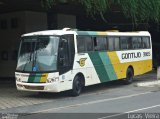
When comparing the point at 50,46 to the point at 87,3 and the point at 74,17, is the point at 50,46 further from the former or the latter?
the point at 74,17

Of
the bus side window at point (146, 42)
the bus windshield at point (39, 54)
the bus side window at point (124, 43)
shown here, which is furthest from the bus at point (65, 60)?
the bus side window at point (146, 42)

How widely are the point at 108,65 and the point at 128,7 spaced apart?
3.92 meters

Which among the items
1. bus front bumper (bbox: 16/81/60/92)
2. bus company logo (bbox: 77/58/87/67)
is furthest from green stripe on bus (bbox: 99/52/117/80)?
bus front bumper (bbox: 16/81/60/92)

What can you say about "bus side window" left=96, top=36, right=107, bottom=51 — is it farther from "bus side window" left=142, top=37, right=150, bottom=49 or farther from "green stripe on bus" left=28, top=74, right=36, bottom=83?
"bus side window" left=142, top=37, right=150, bottom=49

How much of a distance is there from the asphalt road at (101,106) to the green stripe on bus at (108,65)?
2.31 ft

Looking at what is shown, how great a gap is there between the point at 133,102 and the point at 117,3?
8.63 m

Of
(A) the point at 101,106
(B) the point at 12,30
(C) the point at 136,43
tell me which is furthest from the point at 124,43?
(B) the point at 12,30

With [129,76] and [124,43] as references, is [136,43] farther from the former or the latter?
[129,76]

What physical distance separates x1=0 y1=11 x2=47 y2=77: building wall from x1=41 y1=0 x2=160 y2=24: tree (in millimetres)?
5802

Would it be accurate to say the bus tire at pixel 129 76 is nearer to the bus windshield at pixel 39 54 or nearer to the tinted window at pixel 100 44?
the tinted window at pixel 100 44

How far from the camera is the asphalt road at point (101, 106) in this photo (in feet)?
46.3

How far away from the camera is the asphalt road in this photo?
556 inches

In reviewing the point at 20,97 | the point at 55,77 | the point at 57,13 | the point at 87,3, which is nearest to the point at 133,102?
the point at 55,77

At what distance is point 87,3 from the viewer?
22266mm
